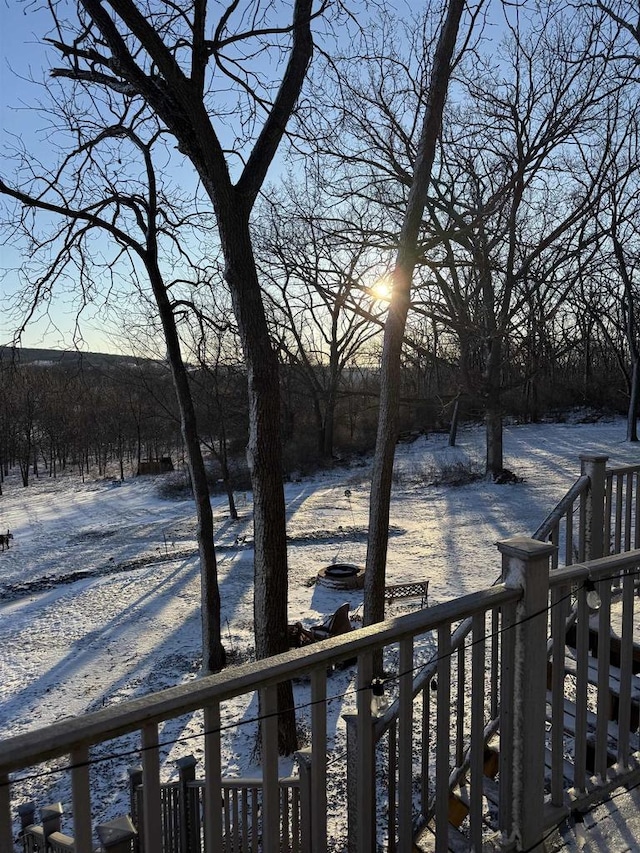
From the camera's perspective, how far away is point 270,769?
1.50 m

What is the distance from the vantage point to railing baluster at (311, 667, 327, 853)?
5.05ft

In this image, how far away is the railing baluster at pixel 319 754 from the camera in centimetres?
154

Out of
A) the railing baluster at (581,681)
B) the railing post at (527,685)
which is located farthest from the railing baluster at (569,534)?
the railing post at (527,685)

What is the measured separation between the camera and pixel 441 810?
190 centimetres

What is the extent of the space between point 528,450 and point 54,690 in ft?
68.1

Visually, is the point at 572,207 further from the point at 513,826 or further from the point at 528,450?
the point at 513,826

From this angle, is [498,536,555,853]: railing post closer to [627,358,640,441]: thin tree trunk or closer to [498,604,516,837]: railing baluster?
[498,604,516,837]: railing baluster

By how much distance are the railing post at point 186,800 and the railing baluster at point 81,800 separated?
9.20ft

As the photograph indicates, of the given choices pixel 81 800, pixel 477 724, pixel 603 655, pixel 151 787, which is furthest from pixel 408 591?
pixel 81 800

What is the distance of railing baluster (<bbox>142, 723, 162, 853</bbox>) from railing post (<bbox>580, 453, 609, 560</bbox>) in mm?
3767

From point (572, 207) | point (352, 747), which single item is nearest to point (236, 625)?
point (352, 747)

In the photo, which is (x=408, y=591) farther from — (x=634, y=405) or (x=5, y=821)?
(x=634, y=405)

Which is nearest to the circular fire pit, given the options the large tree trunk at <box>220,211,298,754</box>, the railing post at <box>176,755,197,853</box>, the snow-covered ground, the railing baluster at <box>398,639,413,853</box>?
the snow-covered ground

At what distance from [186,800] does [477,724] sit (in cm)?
263
